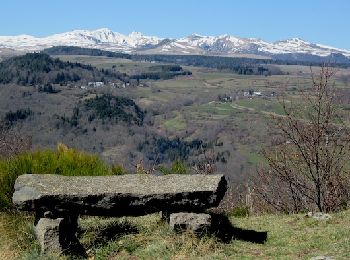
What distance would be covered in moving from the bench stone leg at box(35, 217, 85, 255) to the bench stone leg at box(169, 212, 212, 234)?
191cm

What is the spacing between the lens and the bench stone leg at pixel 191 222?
10.3m

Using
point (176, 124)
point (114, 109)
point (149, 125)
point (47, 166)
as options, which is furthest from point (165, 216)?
point (176, 124)

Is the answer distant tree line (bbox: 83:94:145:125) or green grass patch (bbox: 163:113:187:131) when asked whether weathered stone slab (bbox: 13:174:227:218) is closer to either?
distant tree line (bbox: 83:94:145:125)

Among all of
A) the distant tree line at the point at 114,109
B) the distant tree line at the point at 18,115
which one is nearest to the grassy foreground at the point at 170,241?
the distant tree line at the point at 18,115

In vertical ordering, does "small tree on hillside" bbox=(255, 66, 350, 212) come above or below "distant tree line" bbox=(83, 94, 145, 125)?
above

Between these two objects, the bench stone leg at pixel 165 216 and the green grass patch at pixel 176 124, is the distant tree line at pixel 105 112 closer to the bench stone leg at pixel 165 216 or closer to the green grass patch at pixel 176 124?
the green grass patch at pixel 176 124

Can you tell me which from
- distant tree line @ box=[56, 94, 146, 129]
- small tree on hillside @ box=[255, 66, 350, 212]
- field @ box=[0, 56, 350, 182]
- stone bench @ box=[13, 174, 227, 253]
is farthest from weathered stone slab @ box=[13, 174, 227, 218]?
distant tree line @ box=[56, 94, 146, 129]

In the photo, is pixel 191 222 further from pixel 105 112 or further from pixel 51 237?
pixel 105 112

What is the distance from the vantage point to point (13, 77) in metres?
198

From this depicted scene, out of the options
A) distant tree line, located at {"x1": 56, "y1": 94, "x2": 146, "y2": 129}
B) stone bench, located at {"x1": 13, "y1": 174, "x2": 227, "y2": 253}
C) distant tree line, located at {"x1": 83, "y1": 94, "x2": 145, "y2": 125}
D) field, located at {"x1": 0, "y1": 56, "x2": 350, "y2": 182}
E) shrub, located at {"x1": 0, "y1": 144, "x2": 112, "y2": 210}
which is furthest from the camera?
distant tree line, located at {"x1": 83, "y1": 94, "x2": 145, "y2": 125}

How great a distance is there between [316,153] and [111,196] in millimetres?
7831

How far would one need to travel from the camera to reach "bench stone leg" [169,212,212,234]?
33.9 ft

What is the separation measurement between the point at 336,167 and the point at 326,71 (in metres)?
3.23

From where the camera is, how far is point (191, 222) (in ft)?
34.1
